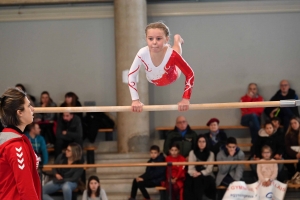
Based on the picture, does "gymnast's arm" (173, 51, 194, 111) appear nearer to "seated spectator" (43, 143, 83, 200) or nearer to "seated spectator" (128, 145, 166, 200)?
"seated spectator" (128, 145, 166, 200)

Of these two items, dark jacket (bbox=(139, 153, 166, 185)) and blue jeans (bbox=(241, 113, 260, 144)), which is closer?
dark jacket (bbox=(139, 153, 166, 185))

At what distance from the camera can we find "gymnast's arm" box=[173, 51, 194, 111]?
5090mm

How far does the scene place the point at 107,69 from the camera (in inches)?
421

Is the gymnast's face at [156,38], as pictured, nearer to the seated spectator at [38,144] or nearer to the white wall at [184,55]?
the seated spectator at [38,144]

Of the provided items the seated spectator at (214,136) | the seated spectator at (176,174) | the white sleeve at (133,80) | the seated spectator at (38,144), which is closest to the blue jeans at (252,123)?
the seated spectator at (214,136)

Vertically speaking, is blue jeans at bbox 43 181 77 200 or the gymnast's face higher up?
the gymnast's face

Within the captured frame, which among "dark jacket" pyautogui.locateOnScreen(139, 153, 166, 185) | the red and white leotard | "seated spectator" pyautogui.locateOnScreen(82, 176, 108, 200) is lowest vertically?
"seated spectator" pyautogui.locateOnScreen(82, 176, 108, 200)

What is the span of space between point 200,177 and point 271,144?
1367mm

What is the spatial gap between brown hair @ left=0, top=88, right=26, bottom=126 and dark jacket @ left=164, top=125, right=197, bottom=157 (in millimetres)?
5198

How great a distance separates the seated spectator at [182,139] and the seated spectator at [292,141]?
1541 millimetres

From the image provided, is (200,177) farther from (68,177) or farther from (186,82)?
(186,82)

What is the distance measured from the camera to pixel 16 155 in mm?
3564

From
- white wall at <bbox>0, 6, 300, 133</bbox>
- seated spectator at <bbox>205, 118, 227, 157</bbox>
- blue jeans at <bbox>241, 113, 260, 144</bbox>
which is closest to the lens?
seated spectator at <bbox>205, 118, 227, 157</bbox>

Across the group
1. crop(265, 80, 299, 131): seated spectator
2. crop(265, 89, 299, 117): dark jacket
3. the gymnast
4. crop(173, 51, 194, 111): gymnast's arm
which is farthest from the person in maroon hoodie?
crop(265, 89, 299, 117): dark jacket
